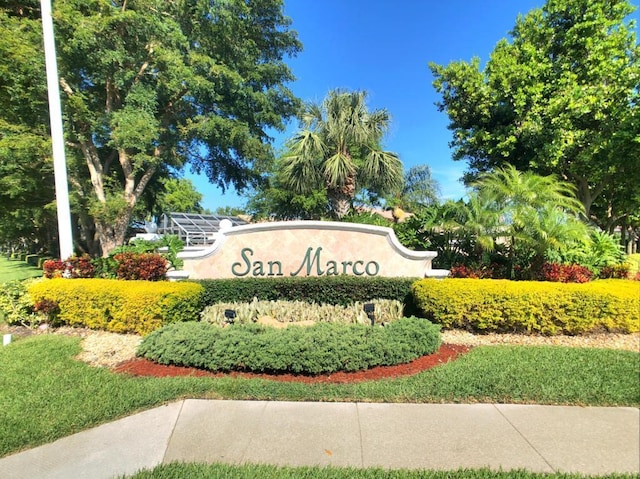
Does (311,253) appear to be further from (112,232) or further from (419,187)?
(419,187)

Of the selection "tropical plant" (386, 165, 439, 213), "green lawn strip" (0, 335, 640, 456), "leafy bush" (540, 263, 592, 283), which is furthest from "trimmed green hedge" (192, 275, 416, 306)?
"tropical plant" (386, 165, 439, 213)

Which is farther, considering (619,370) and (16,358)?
(16,358)

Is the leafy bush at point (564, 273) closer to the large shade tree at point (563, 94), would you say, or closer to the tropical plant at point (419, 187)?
the large shade tree at point (563, 94)

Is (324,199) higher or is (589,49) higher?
(589,49)

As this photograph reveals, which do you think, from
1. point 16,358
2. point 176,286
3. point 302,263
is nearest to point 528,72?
point 302,263

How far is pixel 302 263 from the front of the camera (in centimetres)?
677

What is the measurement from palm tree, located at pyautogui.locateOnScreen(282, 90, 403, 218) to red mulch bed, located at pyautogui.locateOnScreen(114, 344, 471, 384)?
5933mm

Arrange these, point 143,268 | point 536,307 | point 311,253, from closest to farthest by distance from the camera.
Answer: point 536,307 < point 143,268 < point 311,253

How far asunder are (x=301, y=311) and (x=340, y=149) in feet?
17.7

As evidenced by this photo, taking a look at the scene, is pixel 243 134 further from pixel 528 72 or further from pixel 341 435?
pixel 341 435

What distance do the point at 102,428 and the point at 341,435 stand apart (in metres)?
2.21

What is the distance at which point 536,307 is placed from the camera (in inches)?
204

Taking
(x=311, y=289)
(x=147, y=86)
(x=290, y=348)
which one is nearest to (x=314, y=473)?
(x=290, y=348)

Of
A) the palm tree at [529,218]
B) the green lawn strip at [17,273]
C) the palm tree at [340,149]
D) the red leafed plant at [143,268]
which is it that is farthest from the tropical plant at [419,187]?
the green lawn strip at [17,273]
